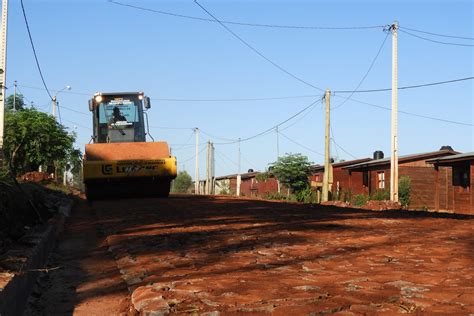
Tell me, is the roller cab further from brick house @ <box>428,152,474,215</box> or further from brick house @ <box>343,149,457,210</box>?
brick house @ <box>343,149,457,210</box>

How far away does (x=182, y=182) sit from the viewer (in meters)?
118

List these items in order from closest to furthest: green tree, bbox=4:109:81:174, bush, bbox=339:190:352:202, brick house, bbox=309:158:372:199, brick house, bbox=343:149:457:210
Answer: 1. green tree, bbox=4:109:81:174
2. bush, bbox=339:190:352:202
3. brick house, bbox=343:149:457:210
4. brick house, bbox=309:158:372:199

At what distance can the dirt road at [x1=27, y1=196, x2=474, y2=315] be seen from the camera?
401cm

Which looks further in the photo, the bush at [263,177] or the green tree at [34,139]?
the bush at [263,177]

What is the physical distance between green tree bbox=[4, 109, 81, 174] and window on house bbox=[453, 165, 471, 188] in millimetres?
23412

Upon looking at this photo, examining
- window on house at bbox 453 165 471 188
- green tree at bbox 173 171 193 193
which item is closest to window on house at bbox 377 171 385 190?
window on house at bbox 453 165 471 188

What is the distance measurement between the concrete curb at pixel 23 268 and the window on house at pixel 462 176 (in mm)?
26246

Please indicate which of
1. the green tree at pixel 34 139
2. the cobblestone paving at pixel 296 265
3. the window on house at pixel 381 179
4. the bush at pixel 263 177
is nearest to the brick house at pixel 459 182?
the window on house at pixel 381 179

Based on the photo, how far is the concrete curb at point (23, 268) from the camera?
4.26m

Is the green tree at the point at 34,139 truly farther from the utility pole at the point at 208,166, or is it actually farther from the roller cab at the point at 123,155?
the utility pole at the point at 208,166

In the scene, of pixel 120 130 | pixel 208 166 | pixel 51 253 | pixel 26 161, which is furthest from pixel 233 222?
pixel 208 166

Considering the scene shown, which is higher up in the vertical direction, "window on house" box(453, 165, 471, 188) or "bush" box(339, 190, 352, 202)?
"window on house" box(453, 165, 471, 188)

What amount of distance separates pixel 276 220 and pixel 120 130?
11962 millimetres

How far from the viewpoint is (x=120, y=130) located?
69.6ft
